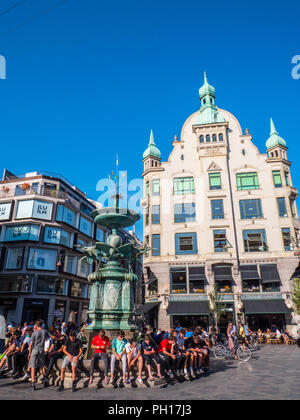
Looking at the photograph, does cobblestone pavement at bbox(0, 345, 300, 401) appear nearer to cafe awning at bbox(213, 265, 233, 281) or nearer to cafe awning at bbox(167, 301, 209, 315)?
cafe awning at bbox(167, 301, 209, 315)

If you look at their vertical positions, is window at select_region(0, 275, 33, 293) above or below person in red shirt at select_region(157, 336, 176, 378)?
above

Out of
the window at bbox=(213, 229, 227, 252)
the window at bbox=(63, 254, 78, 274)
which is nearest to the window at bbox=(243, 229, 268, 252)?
the window at bbox=(213, 229, 227, 252)

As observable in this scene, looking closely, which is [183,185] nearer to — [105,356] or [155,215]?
[155,215]

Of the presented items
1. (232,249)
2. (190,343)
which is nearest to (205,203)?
(232,249)

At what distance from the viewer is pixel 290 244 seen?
98.8 ft

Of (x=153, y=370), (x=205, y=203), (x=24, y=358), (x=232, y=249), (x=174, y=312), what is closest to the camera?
(x=153, y=370)

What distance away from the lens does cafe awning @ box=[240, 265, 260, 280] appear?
96.4 ft

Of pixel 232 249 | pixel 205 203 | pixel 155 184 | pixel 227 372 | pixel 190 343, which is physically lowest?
pixel 227 372

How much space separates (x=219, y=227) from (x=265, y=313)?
956 centimetres

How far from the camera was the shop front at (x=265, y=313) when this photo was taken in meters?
27.5

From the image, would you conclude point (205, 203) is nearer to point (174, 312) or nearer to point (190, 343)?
point (174, 312)

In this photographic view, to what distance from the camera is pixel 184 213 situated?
3328 centimetres

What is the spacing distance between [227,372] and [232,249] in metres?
21.0
